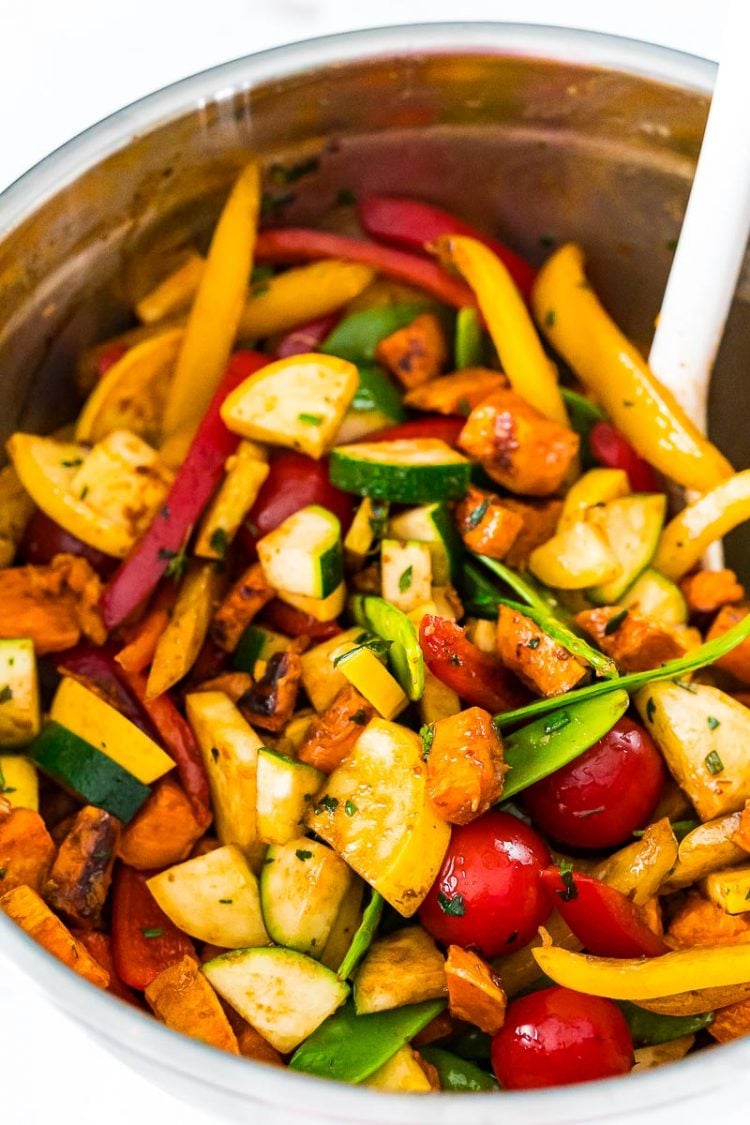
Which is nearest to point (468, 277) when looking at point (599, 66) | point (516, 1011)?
point (599, 66)

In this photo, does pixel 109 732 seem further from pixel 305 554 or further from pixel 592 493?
pixel 592 493

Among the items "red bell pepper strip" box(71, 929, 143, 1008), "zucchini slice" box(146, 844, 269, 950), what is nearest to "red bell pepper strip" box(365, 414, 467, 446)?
"zucchini slice" box(146, 844, 269, 950)

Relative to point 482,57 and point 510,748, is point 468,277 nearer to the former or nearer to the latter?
point 482,57

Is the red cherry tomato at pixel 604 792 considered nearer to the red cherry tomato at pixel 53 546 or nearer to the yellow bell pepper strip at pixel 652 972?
the yellow bell pepper strip at pixel 652 972

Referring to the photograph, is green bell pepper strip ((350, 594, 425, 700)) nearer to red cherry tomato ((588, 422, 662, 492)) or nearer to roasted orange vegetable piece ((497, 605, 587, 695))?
roasted orange vegetable piece ((497, 605, 587, 695))

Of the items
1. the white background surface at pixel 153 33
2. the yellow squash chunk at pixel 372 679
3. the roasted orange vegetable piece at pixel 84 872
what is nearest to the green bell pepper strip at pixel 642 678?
the yellow squash chunk at pixel 372 679

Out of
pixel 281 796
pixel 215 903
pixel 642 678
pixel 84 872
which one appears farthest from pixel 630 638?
pixel 84 872

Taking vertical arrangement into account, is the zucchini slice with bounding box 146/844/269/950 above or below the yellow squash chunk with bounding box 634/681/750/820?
below
